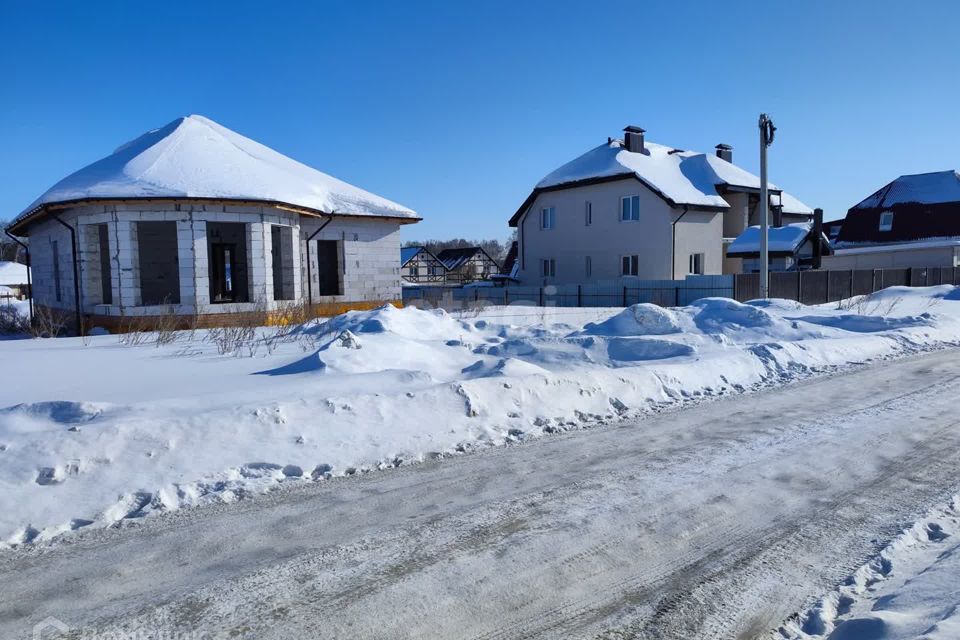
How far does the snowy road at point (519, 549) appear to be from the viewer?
299 cm

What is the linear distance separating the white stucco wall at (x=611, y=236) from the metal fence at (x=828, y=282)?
6.01 m

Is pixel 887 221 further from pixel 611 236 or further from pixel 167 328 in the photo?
Answer: pixel 167 328

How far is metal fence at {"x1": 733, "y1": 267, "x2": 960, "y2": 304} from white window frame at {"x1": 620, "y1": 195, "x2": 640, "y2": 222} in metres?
7.91

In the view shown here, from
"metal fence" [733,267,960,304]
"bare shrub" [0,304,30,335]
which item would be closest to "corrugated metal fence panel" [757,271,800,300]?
"metal fence" [733,267,960,304]

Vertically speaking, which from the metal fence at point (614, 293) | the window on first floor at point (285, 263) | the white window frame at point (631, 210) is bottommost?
the metal fence at point (614, 293)

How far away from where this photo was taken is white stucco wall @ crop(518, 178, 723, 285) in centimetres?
2964

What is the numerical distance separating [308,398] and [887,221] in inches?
1717

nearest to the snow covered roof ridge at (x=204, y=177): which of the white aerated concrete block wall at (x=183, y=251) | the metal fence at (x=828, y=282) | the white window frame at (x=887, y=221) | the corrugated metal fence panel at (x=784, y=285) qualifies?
the white aerated concrete block wall at (x=183, y=251)

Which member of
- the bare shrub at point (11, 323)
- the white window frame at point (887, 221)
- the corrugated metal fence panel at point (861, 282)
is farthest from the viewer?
the white window frame at point (887, 221)

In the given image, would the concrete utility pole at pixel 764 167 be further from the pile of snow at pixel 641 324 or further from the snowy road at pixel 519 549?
the snowy road at pixel 519 549

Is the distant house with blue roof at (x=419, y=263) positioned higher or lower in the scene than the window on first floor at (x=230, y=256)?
higher

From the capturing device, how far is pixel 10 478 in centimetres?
435

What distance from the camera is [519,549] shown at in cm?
366

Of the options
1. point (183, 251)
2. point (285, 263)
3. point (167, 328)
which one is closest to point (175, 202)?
point (183, 251)
